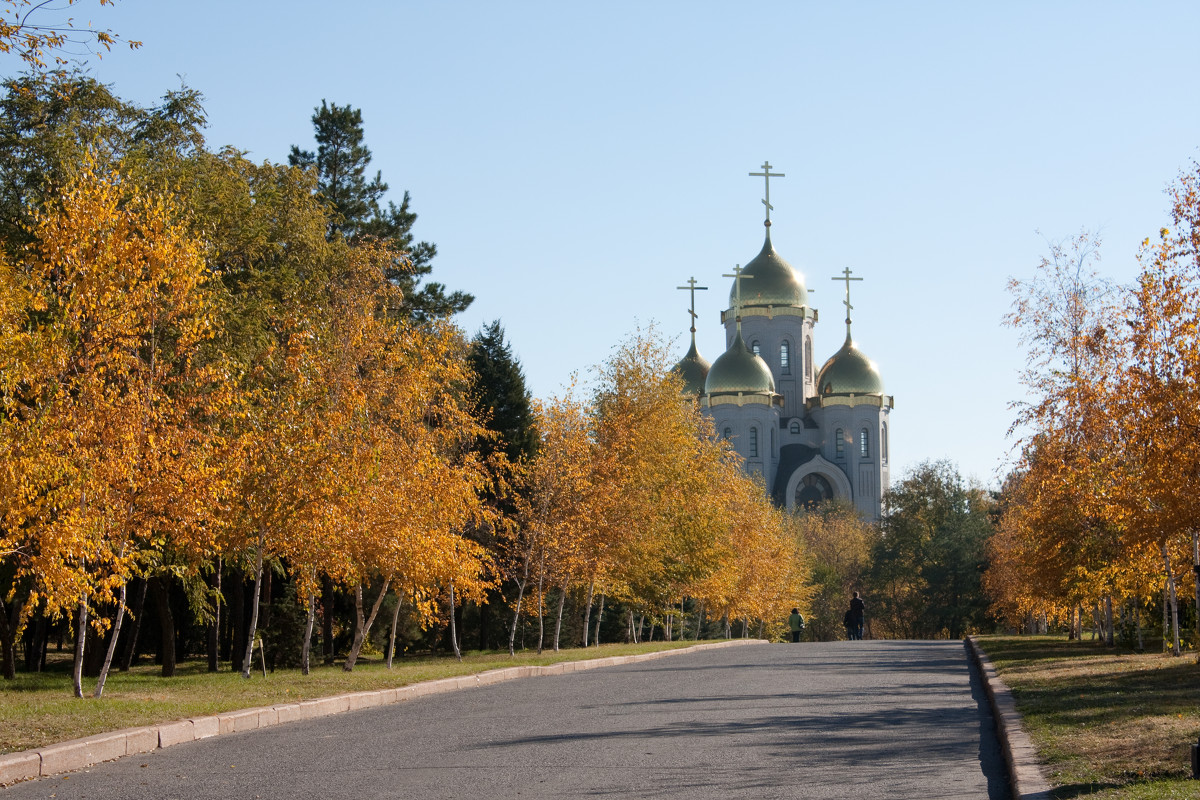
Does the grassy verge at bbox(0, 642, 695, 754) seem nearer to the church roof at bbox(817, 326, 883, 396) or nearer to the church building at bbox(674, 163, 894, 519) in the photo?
the church building at bbox(674, 163, 894, 519)

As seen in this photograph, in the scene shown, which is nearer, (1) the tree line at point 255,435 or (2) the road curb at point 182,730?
(2) the road curb at point 182,730

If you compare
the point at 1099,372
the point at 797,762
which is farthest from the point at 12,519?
the point at 1099,372

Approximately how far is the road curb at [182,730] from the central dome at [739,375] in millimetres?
77278

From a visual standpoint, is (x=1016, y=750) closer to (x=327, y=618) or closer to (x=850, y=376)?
(x=327, y=618)

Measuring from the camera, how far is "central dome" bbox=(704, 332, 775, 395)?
94875 mm

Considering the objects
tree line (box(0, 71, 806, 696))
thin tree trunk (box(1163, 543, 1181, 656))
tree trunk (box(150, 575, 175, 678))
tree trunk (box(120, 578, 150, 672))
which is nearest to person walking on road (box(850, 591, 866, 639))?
tree line (box(0, 71, 806, 696))

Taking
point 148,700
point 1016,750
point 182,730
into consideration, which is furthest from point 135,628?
point 1016,750

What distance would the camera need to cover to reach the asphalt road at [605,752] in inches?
328

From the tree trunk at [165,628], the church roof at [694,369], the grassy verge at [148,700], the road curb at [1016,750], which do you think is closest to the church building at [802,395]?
the church roof at [694,369]

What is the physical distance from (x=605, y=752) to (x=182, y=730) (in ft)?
12.8

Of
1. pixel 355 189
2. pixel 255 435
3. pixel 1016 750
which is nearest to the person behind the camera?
pixel 1016 750

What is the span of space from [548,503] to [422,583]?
24.5 ft

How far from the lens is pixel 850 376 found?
99.9 meters

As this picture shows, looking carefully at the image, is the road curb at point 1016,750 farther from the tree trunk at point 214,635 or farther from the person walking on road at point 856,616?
the person walking on road at point 856,616
